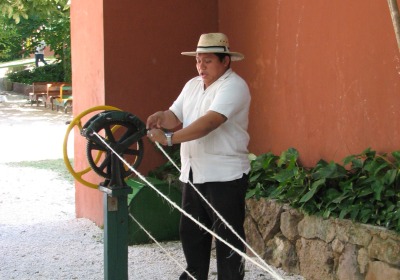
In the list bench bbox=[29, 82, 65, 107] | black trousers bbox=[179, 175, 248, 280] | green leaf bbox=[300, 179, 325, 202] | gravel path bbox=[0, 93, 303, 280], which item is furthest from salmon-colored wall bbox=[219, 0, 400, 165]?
bench bbox=[29, 82, 65, 107]

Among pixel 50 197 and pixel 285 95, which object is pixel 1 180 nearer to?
pixel 50 197

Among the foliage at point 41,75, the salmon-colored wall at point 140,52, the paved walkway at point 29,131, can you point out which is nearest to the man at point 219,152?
the salmon-colored wall at point 140,52

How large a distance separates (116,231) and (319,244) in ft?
5.38

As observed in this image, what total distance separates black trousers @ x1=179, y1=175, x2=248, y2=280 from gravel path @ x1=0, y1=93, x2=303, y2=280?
37.7 inches

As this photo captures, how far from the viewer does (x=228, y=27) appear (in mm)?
6895

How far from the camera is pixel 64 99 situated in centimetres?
2008

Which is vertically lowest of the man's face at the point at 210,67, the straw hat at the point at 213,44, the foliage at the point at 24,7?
the man's face at the point at 210,67

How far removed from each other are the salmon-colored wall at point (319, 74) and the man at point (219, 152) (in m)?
1.13

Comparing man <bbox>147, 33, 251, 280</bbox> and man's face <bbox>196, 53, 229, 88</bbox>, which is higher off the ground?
man's face <bbox>196, 53, 229, 88</bbox>

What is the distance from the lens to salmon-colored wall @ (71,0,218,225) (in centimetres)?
A: 664

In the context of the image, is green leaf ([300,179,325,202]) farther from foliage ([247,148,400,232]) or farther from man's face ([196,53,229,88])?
man's face ([196,53,229,88])

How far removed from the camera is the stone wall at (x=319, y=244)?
429 cm

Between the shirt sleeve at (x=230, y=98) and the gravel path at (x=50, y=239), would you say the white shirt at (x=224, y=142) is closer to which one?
the shirt sleeve at (x=230, y=98)

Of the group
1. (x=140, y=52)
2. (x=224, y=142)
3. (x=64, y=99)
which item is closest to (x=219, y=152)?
(x=224, y=142)
